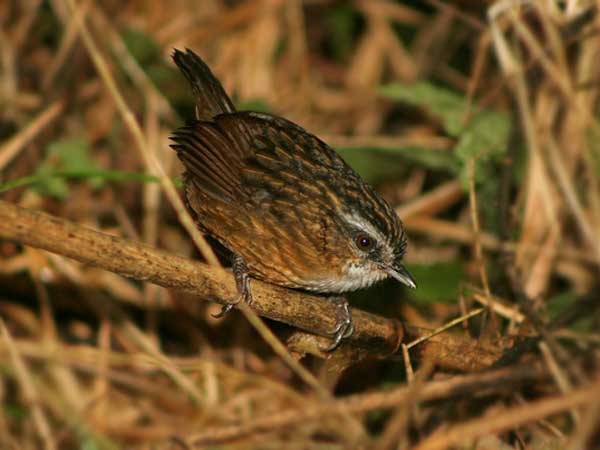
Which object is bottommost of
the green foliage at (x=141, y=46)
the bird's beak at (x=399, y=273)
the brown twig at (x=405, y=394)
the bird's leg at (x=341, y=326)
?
the brown twig at (x=405, y=394)

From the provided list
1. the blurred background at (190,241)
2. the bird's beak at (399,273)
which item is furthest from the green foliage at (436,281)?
the bird's beak at (399,273)

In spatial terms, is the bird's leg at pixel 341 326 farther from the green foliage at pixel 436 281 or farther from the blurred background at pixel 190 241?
the green foliage at pixel 436 281

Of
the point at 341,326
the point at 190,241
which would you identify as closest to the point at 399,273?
the point at 341,326

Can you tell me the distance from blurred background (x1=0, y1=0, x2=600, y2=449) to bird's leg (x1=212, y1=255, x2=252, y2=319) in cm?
37

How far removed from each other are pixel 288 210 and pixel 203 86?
3.37ft

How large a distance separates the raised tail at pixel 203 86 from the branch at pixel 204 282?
1338mm

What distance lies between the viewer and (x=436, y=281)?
16.4 ft

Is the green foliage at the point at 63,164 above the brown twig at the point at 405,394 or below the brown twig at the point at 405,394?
above

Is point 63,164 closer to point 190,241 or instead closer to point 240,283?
point 190,241

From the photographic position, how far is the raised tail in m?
4.60

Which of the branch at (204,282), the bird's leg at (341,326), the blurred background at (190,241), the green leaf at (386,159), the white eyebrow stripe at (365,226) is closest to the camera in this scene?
the branch at (204,282)

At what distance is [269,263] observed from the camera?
400 centimetres

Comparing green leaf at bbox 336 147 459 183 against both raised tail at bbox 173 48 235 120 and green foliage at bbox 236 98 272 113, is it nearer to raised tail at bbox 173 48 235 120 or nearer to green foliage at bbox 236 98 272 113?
green foliage at bbox 236 98 272 113

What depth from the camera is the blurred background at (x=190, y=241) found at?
4484mm
